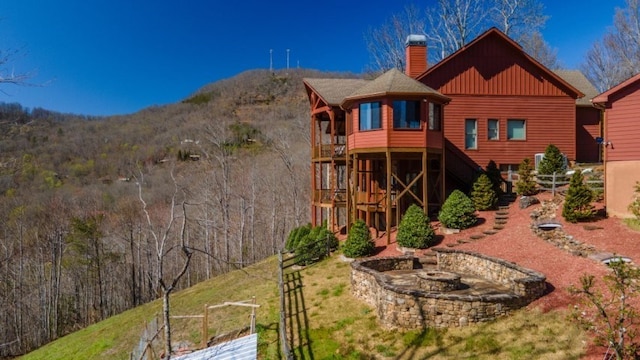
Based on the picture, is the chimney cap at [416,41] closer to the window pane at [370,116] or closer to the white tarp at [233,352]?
the window pane at [370,116]

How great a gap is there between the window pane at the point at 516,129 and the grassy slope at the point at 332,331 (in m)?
12.4

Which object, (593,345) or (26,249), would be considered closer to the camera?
(593,345)

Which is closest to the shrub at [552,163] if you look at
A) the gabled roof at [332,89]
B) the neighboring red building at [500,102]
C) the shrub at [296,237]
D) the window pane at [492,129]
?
the neighboring red building at [500,102]

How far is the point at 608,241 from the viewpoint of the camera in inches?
484

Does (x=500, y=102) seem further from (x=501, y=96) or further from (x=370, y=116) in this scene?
(x=370, y=116)

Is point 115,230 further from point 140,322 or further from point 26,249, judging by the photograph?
point 140,322

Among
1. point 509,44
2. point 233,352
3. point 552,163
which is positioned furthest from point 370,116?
point 233,352

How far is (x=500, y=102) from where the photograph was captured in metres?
21.8

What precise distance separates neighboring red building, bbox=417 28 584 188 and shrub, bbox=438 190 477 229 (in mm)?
5756

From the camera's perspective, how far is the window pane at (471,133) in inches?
856

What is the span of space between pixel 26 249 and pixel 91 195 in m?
19.1

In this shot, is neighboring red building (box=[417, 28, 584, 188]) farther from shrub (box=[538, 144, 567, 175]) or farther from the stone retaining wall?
the stone retaining wall

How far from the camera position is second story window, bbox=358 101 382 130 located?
1703cm

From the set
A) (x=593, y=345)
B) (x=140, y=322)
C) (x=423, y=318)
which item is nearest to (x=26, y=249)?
(x=140, y=322)
